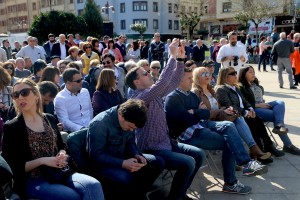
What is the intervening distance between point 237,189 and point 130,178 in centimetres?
161

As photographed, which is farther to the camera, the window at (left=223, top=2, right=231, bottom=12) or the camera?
the window at (left=223, top=2, right=231, bottom=12)

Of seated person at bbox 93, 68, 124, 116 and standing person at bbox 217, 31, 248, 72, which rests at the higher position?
standing person at bbox 217, 31, 248, 72

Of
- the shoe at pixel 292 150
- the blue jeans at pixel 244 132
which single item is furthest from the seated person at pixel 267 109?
the blue jeans at pixel 244 132

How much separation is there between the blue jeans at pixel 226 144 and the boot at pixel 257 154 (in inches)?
21.9

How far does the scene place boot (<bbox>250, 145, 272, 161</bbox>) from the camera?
4848mm

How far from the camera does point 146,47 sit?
15391mm

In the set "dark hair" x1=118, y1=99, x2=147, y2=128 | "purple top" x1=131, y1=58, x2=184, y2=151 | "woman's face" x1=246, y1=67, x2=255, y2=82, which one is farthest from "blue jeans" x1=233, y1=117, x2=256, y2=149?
"dark hair" x1=118, y1=99, x2=147, y2=128

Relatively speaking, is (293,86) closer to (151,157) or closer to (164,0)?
(151,157)

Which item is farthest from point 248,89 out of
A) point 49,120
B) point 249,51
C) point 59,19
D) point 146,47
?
point 59,19

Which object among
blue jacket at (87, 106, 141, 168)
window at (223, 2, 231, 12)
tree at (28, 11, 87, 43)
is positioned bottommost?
blue jacket at (87, 106, 141, 168)

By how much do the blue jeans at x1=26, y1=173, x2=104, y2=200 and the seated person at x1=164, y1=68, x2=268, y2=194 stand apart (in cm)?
151

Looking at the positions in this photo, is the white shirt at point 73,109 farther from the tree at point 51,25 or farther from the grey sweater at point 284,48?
the tree at point 51,25

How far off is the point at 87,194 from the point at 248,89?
3.78m

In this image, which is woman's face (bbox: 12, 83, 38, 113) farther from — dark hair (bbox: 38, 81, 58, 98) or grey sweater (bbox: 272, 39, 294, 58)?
grey sweater (bbox: 272, 39, 294, 58)
